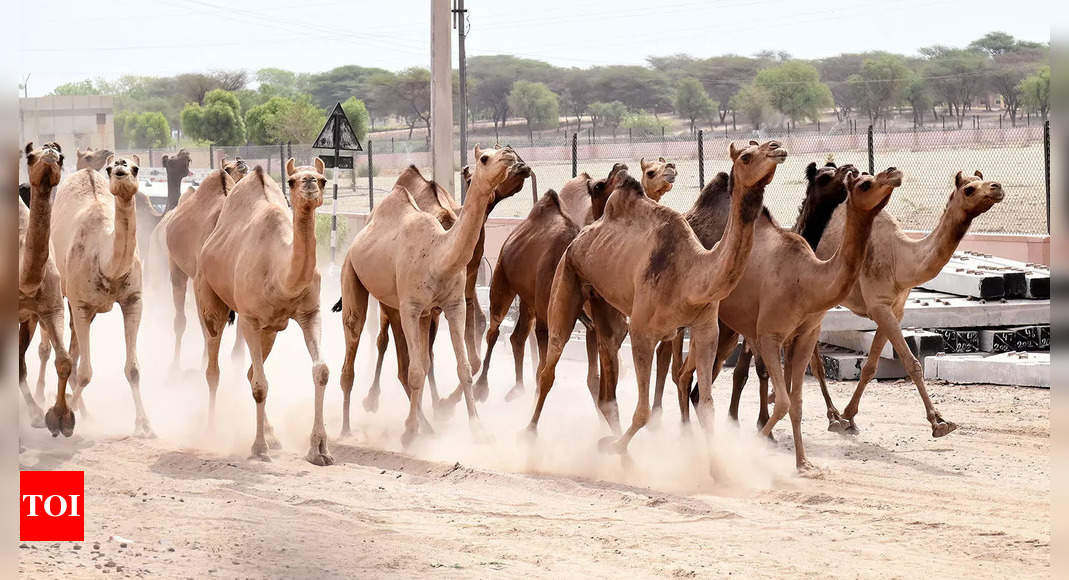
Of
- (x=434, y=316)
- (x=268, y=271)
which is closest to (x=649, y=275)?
(x=268, y=271)

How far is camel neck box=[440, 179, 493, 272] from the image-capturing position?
892cm

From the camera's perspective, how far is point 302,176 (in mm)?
8453

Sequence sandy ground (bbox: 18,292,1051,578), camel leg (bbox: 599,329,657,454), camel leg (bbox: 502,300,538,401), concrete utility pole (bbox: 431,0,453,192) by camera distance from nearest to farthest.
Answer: sandy ground (bbox: 18,292,1051,578) → camel leg (bbox: 599,329,657,454) → camel leg (bbox: 502,300,538,401) → concrete utility pole (bbox: 431,0,453,192)

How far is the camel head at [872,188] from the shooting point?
25.5ft

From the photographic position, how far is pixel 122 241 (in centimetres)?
976

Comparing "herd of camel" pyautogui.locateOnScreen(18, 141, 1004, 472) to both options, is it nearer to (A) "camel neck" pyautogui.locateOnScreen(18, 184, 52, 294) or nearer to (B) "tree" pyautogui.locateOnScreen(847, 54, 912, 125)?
(A) "camel neck" pyautogui.locateOnScreen(18, 184, 52, 294)

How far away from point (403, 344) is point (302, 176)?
107 inches

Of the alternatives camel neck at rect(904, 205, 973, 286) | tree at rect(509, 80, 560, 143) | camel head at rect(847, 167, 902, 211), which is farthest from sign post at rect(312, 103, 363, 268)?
tree at rect(509, 80, 560, 143)

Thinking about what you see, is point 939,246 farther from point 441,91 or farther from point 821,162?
point 821,162

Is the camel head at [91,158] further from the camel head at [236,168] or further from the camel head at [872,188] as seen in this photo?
the camel head at [872,188]

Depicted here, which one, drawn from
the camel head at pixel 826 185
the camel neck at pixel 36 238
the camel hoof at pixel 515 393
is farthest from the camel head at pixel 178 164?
the camel head at pixel 826 185

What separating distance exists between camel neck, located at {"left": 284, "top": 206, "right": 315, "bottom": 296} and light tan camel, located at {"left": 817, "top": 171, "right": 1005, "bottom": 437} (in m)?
3.73

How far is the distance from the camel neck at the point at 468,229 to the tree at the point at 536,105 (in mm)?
73255

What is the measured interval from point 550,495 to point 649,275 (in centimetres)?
160
